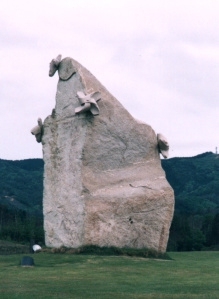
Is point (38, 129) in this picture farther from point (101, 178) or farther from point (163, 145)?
point (163, 145)

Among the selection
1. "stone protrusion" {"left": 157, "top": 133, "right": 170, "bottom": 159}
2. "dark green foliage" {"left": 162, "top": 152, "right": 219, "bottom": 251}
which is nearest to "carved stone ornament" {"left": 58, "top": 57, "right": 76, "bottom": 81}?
"stone protrusion" {"left": 157, "top": 133, "right": 170, "bottom": 159}

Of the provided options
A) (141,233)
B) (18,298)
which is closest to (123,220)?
(141,233)

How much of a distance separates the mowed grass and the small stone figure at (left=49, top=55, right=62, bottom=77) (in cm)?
631

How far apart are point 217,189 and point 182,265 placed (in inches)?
2597

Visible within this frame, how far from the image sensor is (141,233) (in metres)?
17.8

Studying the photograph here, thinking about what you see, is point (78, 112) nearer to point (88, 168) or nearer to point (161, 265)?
point (88, 168)

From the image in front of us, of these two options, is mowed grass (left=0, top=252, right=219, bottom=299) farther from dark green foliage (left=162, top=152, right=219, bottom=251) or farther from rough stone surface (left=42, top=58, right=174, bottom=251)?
dark green foliage (left=162, top=152, right=219, bottom=251)

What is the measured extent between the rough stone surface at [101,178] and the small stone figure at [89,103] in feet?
0.96

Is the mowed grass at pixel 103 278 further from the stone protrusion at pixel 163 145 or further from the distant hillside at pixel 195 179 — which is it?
the distant hillside at pixel 195 179

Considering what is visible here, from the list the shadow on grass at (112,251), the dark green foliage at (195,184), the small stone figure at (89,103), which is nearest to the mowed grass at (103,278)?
the shadow on grass at (112,251)

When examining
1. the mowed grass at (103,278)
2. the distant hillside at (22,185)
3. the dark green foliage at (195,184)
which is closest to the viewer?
the mowed grass at (103,278)

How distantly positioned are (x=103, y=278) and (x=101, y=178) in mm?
5775

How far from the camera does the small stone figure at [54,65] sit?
1897 centimetres

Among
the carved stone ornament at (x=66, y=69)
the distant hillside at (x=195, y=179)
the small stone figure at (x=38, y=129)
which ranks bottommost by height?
the small stone figure at (x=38, y=129)
